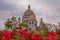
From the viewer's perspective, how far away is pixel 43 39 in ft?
18.0

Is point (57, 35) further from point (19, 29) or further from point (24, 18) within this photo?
point (24, 18)

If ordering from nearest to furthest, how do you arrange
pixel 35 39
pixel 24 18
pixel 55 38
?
pixel 35 39, pixel 55 38, pixel 24 18

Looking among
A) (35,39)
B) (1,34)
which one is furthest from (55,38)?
(1,34)

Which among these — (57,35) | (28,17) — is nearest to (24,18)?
(28,17)

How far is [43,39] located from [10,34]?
78cm

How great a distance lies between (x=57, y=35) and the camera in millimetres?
5746

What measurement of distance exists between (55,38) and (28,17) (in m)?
46.2

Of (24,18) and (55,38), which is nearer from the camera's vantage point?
(55,38)

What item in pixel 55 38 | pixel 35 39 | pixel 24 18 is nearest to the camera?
pixel 35 39

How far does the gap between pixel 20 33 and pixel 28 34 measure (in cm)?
19

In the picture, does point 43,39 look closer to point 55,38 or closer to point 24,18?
point 55,38

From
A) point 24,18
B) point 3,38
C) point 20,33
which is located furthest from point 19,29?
point 24,18

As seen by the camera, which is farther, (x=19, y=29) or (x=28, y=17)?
(x=28, y=17)

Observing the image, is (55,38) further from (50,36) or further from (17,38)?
(17,38)
